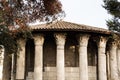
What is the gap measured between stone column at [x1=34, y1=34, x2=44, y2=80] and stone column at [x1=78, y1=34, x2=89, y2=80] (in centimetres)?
278

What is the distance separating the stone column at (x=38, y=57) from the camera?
69.5ft

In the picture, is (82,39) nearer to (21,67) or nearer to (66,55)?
(66,55)

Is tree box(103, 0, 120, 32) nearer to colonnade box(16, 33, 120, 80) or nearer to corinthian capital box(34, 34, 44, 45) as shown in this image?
colonnade box(16, 33, 120, 80)

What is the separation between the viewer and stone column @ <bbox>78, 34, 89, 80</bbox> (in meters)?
21.2

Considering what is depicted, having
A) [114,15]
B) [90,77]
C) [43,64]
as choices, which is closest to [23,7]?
[114,15]

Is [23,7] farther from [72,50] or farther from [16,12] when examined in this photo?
[72,50]

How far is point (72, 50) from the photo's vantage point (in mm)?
23375

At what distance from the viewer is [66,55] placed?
915 inches

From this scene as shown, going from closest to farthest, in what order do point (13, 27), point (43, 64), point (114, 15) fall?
point (13, 27) → point (114, 15) → point (43, 64)

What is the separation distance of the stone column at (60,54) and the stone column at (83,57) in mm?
1260

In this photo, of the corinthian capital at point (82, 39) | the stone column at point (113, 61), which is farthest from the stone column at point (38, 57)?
the stone column at point (113, 61)

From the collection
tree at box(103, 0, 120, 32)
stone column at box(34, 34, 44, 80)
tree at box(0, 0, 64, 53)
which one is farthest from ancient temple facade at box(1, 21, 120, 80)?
tree at box(0, 0, 64, 53)

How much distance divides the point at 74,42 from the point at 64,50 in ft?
3.59

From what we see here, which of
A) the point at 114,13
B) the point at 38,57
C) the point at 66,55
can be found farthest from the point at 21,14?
the point at 66,55
